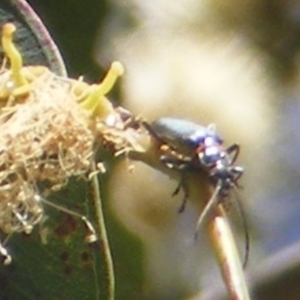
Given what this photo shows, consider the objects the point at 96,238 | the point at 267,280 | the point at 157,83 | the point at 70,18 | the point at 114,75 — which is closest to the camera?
the point at 114,75

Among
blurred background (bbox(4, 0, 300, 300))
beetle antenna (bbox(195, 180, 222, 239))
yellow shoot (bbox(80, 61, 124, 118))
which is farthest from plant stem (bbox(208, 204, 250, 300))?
blurred background (bbox(4, 0, 300, 300))

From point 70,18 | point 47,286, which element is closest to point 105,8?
point 70,18

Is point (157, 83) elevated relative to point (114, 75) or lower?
elevated

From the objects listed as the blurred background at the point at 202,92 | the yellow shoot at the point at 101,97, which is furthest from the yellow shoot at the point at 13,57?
the blurred background at the point at 202,92

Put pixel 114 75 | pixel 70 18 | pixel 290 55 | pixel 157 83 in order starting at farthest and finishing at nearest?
pixel 157 83
pixel 290 55
pixel 70 18
pixel 114 75

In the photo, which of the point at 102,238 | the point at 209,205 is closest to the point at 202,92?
the point at 102,238

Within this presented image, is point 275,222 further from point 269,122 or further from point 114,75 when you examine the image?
point 114,75
